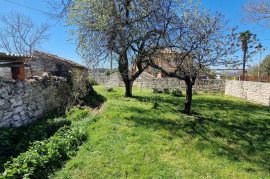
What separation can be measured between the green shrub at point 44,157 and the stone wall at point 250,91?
11966 mm

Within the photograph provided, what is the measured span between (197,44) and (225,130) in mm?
3059

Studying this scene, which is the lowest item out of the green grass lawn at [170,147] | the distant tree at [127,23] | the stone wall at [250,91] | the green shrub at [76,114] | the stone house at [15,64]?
the green grass lawn at [170,147]

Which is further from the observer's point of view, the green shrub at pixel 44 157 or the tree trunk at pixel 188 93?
the tree trunk at pixel 188 93

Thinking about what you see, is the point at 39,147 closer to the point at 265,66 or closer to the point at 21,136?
the point at 21,136

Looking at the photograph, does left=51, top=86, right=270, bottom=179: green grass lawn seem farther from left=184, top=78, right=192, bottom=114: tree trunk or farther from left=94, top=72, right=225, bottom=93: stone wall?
left=94, top=72, right=225, bottom=93: stone wall

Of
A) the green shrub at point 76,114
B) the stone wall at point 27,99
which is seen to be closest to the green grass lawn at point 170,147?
the green shrub at point 76,114

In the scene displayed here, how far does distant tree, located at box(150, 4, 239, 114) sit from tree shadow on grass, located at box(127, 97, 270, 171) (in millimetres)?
1933

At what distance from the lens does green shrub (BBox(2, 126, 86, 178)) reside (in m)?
4.25

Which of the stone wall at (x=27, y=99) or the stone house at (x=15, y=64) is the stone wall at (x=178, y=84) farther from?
the stone house at (x=15, y=64)

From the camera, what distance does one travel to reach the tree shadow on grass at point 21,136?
18.2ft

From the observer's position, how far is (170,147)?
6.18 meters

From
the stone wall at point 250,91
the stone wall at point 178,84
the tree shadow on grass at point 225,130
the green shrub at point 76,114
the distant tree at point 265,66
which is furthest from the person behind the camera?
the distant tree at point 265,66

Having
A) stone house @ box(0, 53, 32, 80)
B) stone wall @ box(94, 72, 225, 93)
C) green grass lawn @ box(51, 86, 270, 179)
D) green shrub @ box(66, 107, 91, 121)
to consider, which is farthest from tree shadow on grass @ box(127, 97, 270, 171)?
stone wall @ box(94, 72, 225, 93)

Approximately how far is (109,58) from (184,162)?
5.74m
